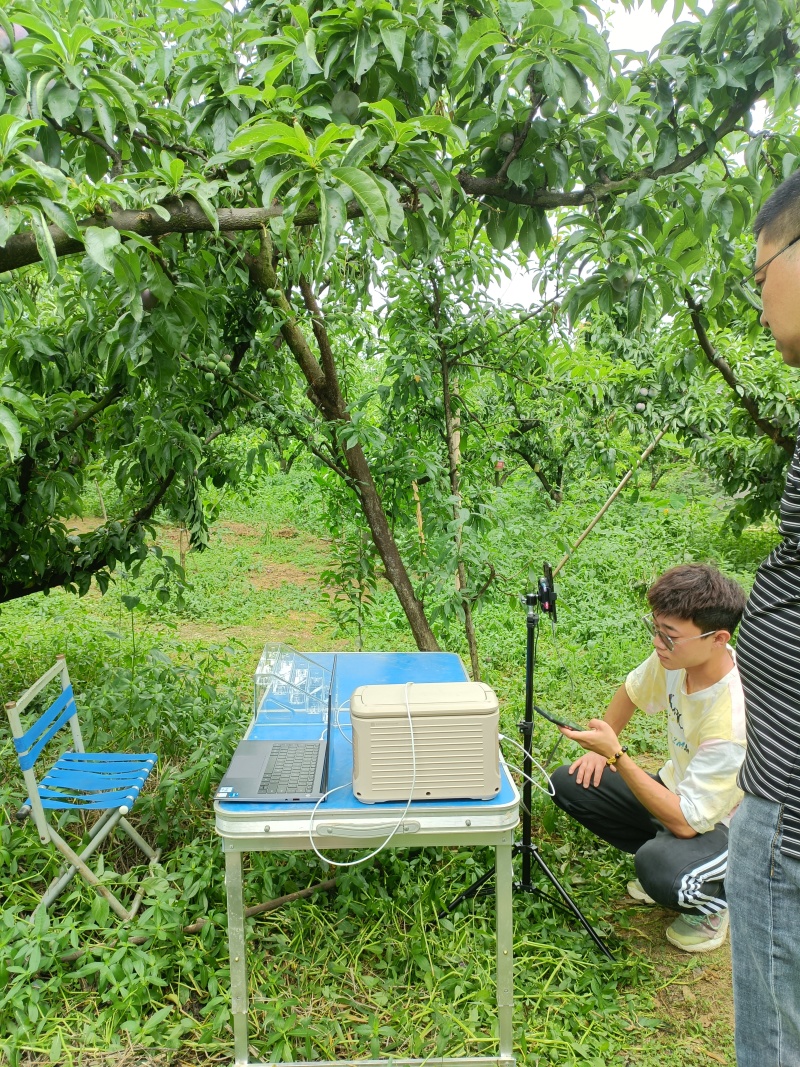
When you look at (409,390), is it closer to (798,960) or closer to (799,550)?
(799,550)

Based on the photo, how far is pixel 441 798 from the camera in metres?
1.82

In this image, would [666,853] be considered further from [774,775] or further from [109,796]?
[109,796]

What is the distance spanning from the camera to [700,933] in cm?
234

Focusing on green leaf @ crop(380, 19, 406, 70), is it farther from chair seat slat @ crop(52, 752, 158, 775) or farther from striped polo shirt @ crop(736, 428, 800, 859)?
chair seat slat @ crop(52, 752, 158, 775)

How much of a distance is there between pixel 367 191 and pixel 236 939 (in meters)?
1.65

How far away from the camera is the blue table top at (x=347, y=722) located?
1.80 metres

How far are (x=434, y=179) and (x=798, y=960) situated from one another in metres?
1.56

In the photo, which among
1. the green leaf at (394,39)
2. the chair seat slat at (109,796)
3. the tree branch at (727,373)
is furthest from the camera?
the tree branch at (727,373)

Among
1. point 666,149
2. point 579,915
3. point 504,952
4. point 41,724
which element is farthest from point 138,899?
point 666,149

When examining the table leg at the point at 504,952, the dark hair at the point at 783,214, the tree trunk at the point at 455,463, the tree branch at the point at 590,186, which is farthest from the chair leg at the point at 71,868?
the dark hair at the point at 783,214

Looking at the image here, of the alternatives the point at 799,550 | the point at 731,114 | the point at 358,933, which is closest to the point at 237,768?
the point at 358,933

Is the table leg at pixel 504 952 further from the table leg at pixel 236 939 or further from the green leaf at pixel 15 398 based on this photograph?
the green leaf at pixel 15 398

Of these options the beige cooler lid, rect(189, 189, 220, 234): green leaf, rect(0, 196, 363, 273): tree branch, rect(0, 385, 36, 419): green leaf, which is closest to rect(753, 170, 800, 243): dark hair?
rect(0, 196, 363, 273): tree branch

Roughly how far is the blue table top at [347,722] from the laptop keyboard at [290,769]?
5cm
